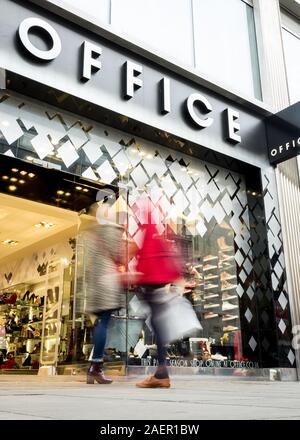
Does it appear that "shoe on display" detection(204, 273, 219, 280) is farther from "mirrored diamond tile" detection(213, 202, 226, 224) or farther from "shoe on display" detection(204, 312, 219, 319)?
"mirrored diamond tile" detection(213, 202, 226, 224)

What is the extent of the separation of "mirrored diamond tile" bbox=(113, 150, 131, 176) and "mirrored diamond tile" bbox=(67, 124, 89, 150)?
43 centimetres

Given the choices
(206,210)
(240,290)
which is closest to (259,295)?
(240,290)

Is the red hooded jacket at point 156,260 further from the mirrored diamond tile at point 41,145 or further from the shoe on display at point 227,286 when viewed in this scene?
the shoe on display at point 227,286

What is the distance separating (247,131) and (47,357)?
16.3 feet

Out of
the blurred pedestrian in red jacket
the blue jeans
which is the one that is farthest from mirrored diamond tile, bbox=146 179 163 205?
the blurred pedestrian in red jacket

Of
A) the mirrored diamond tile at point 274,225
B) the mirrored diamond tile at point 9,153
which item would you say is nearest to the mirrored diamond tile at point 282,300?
the mirrored diamond tile at point 274,225

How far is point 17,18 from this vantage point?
4.23m

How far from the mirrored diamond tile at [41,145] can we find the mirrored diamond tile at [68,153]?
129 millimetres

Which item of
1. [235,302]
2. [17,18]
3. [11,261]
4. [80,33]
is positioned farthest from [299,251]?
[11,261]

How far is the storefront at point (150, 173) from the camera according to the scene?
449cm

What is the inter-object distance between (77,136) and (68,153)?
0.26 meters

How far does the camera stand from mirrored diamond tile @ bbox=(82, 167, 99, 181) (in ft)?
16.1

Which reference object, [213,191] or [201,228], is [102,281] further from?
[213,191]

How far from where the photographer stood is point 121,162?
A: 5.25m
